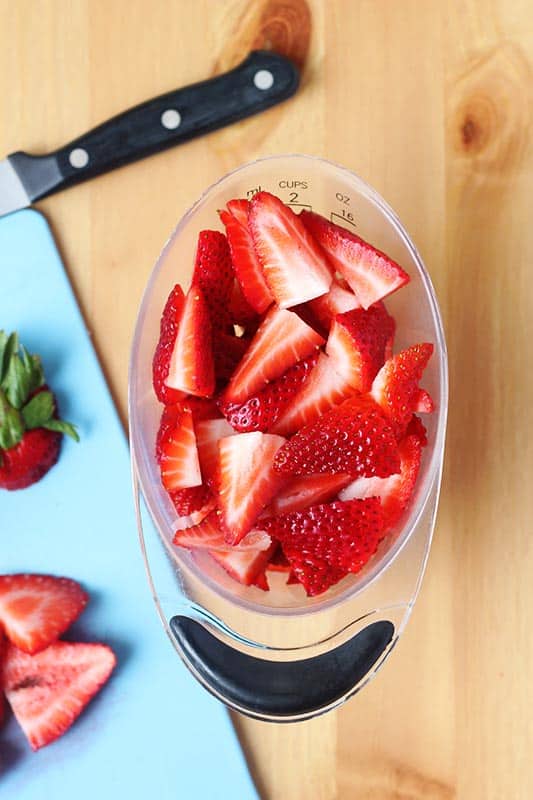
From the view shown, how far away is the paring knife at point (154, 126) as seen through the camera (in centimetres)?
77

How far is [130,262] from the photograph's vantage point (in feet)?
2.64

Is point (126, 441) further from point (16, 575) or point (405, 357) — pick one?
point (405, 357)

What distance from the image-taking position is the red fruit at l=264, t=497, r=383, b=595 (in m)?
0.62

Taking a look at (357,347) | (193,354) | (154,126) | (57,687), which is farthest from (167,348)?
(57,687)

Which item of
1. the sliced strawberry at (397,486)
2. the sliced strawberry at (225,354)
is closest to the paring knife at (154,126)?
the sliced strawberry at (225,354)

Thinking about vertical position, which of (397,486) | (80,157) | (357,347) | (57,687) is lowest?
(57,687)

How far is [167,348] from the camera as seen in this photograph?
65 centimetres

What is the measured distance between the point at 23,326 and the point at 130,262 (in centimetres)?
12

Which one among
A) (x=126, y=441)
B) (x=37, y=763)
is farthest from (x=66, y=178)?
(x=37, y=763)

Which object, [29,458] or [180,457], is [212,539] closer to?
[180,457]

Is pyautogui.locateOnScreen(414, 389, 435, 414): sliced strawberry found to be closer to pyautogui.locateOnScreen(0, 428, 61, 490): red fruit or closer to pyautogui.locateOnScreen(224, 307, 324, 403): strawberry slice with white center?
pyautogui.locateOnScreen(224, 307, 324, 403): strawberry slice with white center

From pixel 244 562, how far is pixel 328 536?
0.07 m

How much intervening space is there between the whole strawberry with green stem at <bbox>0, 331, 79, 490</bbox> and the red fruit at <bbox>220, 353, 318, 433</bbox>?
213 millimetres

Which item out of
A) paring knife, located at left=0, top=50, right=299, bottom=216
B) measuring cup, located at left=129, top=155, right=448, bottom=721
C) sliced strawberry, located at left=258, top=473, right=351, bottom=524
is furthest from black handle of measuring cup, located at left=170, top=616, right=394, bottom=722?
paring knife, located at left=0, top=50, right=299, bottom=216
